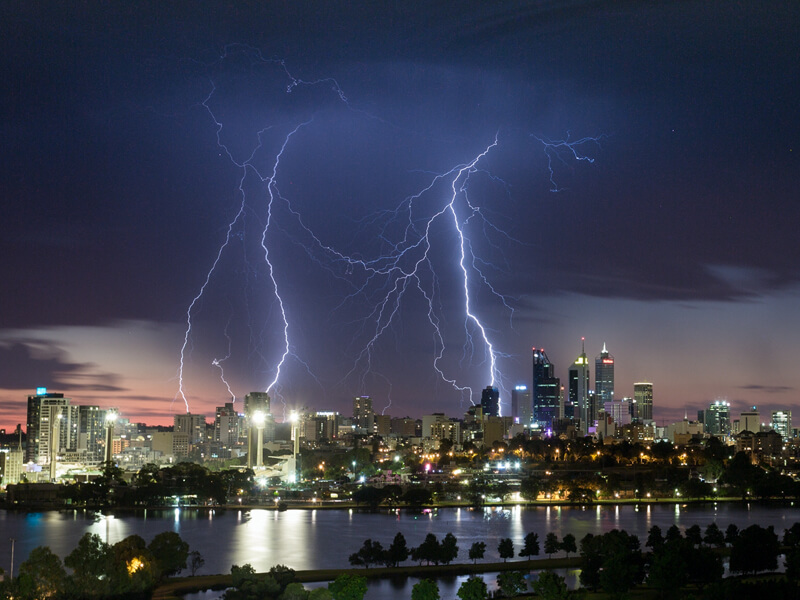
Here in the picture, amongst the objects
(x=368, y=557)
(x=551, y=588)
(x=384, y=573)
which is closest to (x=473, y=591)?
(x=551, y=588)

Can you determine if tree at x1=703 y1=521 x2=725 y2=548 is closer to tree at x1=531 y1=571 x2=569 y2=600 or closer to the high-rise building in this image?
tree at x1=531 y1=571 x2=569 y2=600

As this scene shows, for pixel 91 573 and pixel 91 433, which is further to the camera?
pixel 91 433

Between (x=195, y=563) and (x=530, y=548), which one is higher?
(x=530, y=548)

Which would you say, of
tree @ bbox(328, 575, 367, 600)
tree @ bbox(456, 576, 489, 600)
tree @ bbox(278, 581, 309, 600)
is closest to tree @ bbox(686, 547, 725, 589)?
tree @ bbox(456, 576, 489, 600)

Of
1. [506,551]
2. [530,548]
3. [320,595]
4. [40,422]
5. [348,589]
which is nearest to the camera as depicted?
[320,595]

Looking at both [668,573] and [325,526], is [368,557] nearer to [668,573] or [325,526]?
[668,573]

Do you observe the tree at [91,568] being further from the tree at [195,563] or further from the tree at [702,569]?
the tree at [702,569]

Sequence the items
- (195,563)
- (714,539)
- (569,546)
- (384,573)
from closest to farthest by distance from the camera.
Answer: (384,573)
(195,563)
(569,546)
(714,539)

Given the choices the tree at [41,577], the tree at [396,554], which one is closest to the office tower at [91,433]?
the tree at [396,554]
